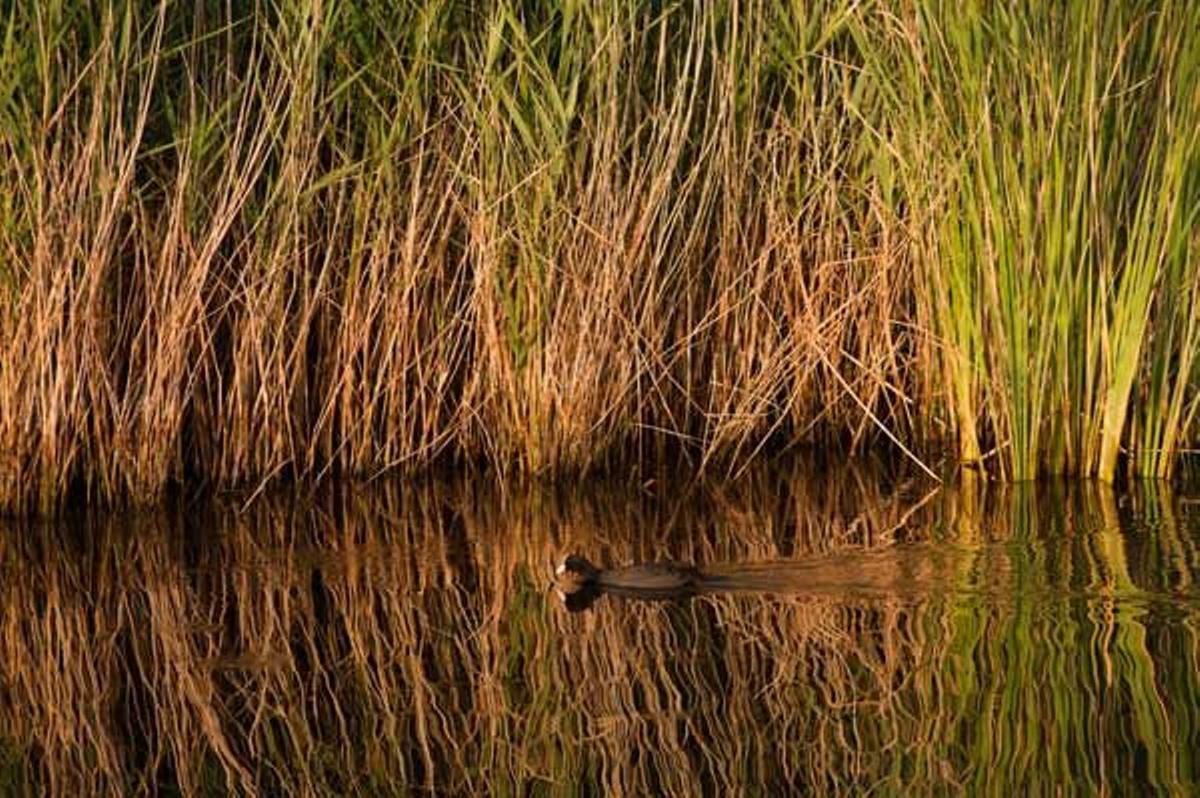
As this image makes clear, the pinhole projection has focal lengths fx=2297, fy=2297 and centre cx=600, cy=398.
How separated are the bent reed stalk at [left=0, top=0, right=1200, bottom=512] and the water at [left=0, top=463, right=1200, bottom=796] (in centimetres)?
31

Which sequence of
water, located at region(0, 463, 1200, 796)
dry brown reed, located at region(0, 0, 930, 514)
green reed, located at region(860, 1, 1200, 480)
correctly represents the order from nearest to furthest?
1. water, located at region(0, 463, 1200, 796)
2. green reed, located at region(860, 1, 1200, 480)
3. dry brown reed, located at region(0, 0, 930, 514)

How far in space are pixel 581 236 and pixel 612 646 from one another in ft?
6.85

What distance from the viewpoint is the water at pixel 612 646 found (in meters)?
4.79

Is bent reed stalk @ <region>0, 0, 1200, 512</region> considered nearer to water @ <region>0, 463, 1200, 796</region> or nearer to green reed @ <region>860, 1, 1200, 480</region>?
green reed @ <region>860, 1, 1200, 480</region>

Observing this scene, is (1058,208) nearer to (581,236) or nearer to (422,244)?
(581,236)

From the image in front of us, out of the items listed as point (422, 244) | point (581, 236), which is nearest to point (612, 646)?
point (581, 236)

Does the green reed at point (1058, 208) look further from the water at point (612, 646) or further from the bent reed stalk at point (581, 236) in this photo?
the water at point (612, 646)

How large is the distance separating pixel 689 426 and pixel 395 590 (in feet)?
6.01

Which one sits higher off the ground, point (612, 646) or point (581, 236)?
point (581, 236)

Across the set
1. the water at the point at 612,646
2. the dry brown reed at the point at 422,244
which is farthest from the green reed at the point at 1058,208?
the dry brown reed at the point at 422,244

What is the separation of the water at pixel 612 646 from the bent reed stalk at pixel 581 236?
1.03 ft

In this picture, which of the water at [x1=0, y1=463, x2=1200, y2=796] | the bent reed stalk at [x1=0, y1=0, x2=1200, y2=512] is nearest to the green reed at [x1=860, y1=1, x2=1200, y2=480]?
the bent reed stalk at [x1=0, y1=0, x2=1200, y2=512]

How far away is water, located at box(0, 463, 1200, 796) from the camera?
189 inches

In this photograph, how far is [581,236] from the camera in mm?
7398
